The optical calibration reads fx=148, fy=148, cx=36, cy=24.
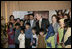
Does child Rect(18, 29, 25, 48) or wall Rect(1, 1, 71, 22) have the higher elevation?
wall Rect(1, 1, 71, 22)

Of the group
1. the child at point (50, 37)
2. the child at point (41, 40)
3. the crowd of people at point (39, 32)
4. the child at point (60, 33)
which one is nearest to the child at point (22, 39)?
the crowd of people at point (39, 32)

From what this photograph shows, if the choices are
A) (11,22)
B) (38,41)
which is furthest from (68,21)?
(11,22)

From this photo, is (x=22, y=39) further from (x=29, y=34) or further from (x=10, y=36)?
(x=10, y=36)

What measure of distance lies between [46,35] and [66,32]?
1.95ft

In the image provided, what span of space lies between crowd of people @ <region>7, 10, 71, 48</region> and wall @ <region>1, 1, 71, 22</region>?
21cm

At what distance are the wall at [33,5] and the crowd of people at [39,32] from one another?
211mm

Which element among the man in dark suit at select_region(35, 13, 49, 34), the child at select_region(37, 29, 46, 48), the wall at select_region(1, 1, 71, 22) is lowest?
the child at select_region(37, 29, 46, 48)

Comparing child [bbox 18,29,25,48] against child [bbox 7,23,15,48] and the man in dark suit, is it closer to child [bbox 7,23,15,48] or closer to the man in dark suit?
child [bbox 7,23,15,48]

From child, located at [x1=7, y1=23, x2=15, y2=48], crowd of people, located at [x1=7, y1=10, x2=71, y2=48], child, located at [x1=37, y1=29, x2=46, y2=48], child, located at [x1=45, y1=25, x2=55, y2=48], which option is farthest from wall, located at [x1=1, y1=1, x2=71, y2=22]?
child, located at [x1=37, y1=29, x2=46, y2=48]

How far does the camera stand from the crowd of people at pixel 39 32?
437cm

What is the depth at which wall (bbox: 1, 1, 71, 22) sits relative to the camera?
4.43m

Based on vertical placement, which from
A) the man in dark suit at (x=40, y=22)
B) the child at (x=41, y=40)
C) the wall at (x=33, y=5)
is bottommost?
the child at (x=41, y=40)

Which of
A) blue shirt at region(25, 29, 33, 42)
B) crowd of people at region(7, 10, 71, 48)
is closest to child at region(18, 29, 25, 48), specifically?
crowd of people at region(7, 10, 71, 48)

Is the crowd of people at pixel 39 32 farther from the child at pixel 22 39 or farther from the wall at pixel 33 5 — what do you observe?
the wall at pixel 33 5
